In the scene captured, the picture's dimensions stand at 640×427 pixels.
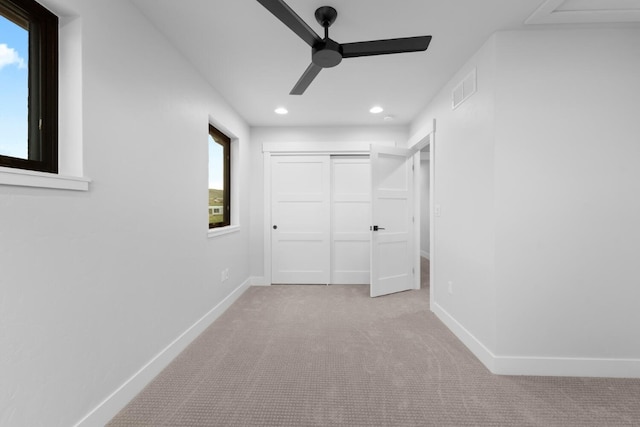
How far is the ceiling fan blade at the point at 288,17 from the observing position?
1301mm

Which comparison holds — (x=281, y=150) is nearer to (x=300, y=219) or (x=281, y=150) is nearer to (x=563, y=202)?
(x=300, y=219)

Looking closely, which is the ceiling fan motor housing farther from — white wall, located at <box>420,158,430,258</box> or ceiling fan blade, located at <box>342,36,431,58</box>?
white wall, located at <box>420,158,430,258</box>

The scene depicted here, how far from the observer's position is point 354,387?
5.97 feet

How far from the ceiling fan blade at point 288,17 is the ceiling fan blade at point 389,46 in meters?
0.23

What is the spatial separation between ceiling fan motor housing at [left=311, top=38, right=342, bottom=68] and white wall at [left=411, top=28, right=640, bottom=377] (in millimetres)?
1157

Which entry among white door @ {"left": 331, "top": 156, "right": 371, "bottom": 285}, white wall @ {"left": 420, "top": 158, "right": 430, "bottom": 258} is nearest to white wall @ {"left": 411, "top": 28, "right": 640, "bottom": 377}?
white door @ {"left": 331, "top": 156, "right": 371, "bottom": 285}

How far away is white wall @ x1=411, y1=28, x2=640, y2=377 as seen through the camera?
6.29ft

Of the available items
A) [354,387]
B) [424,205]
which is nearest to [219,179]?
[354,387]

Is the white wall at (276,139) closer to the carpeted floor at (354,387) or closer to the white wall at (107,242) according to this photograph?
the carpeted floor at (354,387)

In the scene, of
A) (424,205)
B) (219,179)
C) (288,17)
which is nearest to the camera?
(288,17)

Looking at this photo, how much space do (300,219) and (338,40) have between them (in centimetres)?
258

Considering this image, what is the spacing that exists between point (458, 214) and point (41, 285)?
2767 millimetres

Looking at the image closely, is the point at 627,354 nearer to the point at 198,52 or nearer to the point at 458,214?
the point at 458,214

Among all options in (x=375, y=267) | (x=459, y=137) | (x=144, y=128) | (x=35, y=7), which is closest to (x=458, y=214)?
(x=459, y=137)
